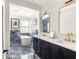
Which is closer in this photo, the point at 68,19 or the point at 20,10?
the point at 68,19

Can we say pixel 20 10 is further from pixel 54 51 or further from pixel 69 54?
pixel 69 54

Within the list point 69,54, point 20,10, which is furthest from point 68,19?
point 20,10

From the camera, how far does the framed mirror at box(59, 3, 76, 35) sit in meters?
3.03

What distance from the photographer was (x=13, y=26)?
34.9 ft

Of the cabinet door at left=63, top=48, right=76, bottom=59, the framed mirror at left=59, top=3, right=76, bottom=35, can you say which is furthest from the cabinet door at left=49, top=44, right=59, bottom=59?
the framed mirror at left=59, top=3, right=76, bottom=35

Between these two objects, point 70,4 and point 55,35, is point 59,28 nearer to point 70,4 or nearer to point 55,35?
point 55,35

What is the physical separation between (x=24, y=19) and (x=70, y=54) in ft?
31.3

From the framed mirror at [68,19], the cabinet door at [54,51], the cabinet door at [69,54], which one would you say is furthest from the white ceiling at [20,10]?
the cabinet door at [69,54]

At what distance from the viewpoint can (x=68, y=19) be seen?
10.8 ft

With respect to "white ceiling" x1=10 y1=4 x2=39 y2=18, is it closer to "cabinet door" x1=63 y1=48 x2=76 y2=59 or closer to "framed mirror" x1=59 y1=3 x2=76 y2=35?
"framed mirror" x1=59 y1=3 x2=76 y2=35

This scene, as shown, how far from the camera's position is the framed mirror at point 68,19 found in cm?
303

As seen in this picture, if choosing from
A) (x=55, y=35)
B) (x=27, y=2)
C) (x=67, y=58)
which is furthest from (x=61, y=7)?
(x=27, y=2)

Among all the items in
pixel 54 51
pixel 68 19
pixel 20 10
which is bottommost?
pixel 54 51

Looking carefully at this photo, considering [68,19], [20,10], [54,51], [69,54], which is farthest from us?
[20,10]
